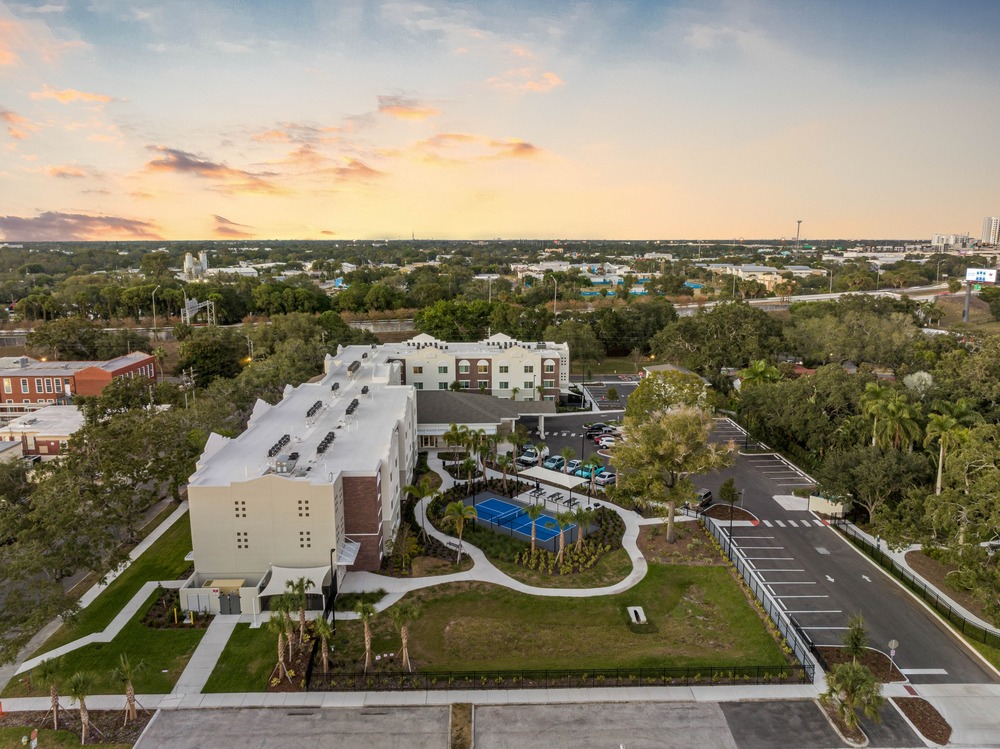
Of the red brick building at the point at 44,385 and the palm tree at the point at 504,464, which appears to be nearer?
the palm tree at the point at 504,464

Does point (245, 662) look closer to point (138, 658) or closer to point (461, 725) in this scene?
point (138, 658)

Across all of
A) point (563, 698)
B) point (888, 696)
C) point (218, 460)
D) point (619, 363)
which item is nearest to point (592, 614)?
point (563, 698)

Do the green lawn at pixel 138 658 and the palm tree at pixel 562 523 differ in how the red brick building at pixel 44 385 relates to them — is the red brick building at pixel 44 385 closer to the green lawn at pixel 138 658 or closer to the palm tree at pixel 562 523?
the green lawn at pixel 138 658

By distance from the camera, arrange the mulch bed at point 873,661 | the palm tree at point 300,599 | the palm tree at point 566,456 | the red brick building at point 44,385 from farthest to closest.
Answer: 1. the red brick building at point 44,385
2. the palm tree at point 566,456
3. the palm tree at point 300,599
4. the mulch bed at point 873,661

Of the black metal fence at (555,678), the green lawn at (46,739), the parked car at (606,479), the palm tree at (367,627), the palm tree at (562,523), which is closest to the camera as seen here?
the green lawn at (46,739)

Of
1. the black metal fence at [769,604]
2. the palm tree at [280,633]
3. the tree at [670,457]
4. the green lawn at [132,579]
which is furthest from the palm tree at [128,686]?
the tree at [670,457]

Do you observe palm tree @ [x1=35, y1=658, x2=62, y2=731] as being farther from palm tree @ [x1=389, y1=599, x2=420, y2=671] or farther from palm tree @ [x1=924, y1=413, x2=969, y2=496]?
palm tree @ [x1=924, y1=413, x2=969, y2=496]
